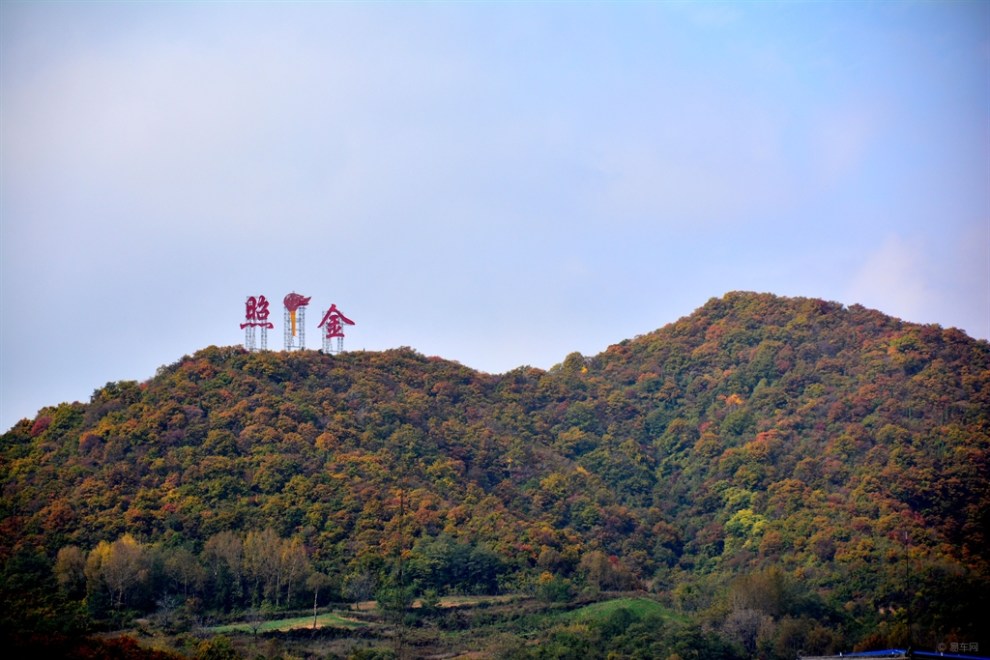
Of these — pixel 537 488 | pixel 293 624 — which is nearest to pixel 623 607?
pixel 293 624

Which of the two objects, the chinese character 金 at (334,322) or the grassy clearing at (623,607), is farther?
the chinese character 金 at (334,322)

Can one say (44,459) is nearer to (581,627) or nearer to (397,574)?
(397,574)

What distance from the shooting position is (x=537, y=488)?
196 ft

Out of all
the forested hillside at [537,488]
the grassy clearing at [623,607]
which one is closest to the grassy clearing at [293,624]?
the forested hillside at [537,488]

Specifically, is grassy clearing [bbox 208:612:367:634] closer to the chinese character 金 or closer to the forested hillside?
the forested hillside

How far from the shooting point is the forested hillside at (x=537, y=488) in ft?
155

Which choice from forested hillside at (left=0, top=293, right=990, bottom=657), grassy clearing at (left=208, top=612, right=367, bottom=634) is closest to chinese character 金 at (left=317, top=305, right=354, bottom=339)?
forested hillside at (left=0, top=293, right=990, bottom=657)

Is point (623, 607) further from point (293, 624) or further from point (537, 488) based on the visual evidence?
point (537, 488)

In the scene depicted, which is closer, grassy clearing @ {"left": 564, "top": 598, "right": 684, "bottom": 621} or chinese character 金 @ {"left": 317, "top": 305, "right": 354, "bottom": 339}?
grassy clearing @ {"left": 564, "top": 598, "right": 684, "bottom": 621}

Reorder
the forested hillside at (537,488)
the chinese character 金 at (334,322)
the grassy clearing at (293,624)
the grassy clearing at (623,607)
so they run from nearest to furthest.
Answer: the grassy clearing at (293,624) < the forested hillside at (537,488) < the grassy clearing at (623,607) < the chinese character 金 at (334,322)

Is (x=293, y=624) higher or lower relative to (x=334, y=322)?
lower

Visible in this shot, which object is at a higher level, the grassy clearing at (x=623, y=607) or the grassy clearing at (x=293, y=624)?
the grassy clearing at (x=293, y=624)

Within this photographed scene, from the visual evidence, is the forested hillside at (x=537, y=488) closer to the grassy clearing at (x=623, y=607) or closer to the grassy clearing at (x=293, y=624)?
the grassy clearing at (x=623, y=607)

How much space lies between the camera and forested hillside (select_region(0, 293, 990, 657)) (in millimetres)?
47125
